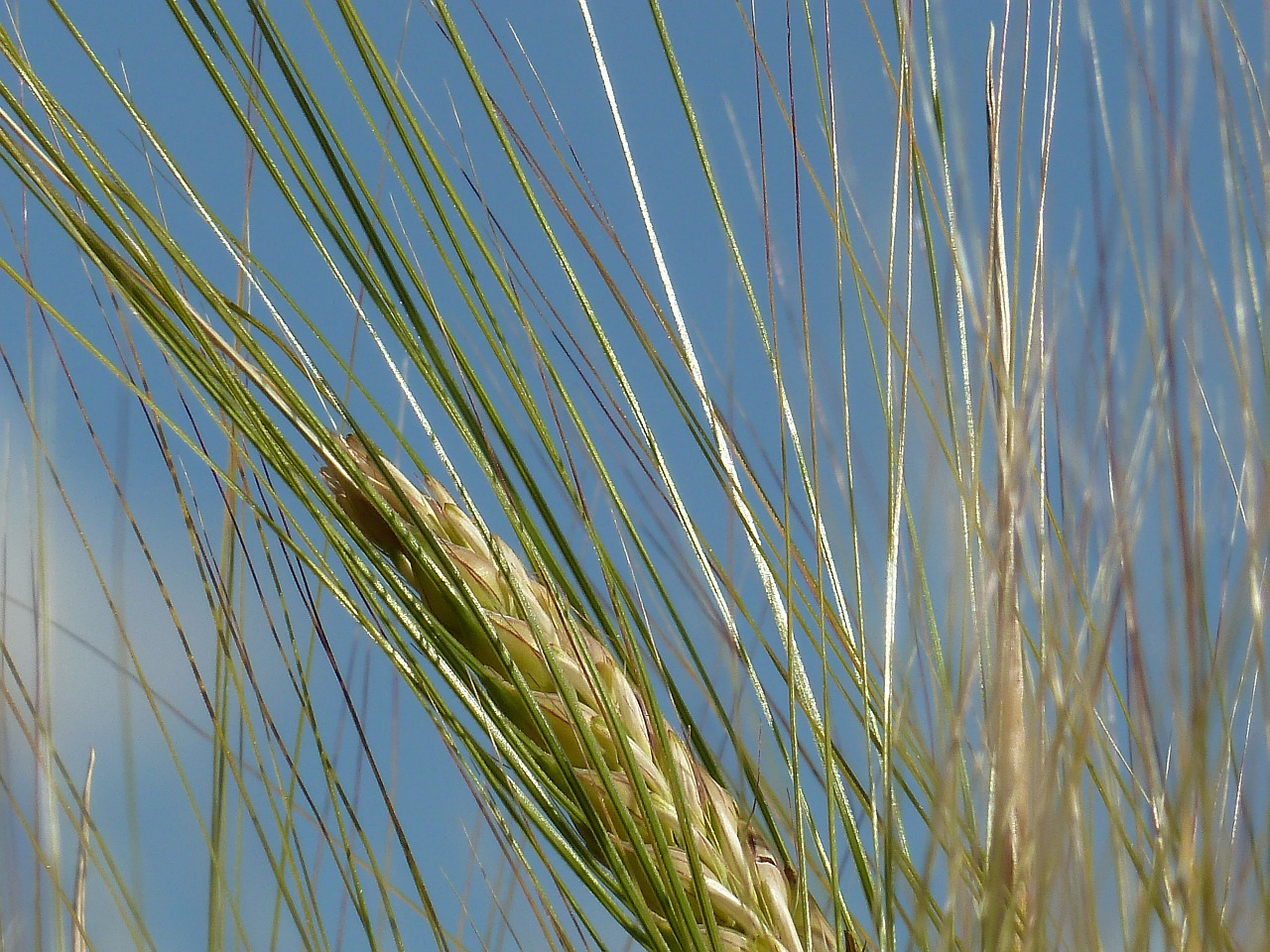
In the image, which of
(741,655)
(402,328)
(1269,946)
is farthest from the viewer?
(741,655)

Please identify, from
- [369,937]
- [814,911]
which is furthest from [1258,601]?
[369,937]

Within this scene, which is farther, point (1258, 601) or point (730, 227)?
point (730, 227)

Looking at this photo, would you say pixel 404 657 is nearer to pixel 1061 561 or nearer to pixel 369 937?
pixel 369 937

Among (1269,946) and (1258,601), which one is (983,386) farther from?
(1269,946)

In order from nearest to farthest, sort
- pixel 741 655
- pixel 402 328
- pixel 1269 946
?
pixel 1269 946 → pixel 402 328 → pixel 741 655

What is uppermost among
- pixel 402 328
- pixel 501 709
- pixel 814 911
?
pixel 402 328

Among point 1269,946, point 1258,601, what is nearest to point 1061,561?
point 1258,601

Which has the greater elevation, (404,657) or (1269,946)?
(404,657)
